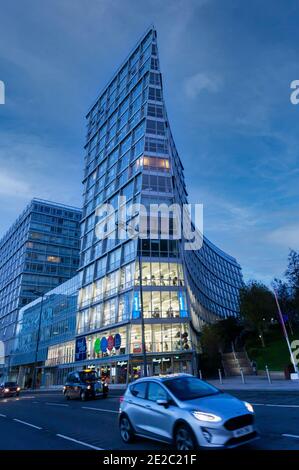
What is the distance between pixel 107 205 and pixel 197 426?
52.5m

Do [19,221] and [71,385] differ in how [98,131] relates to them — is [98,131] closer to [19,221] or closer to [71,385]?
[19,221]

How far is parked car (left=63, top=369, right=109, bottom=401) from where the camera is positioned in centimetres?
2330

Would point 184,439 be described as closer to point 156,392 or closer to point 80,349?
point 156,392

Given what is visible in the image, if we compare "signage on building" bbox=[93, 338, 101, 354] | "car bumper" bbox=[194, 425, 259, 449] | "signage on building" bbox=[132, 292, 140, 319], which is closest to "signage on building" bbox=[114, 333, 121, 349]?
"signage on building" bbox=[132, 292, 140, 319]

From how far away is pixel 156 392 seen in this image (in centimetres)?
795

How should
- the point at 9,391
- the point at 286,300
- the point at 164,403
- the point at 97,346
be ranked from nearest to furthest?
the point at 164,403 < the point at 9,391 < the point at 97,346 < the point at 286,300

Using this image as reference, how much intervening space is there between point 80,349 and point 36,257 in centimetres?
4736

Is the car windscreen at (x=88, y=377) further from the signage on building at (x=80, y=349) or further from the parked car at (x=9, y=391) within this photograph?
the signage on building at (x=80, y=349)

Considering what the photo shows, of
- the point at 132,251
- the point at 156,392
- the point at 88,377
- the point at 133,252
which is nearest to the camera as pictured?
the point at 156,392

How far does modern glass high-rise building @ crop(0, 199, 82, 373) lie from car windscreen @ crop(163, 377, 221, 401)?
88.0m

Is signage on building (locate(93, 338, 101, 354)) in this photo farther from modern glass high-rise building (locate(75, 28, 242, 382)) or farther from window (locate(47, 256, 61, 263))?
window (locate(47, 256, 61, 263))

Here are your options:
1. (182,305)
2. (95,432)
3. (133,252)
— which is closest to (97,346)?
(182,305)

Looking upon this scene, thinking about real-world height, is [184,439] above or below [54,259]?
below

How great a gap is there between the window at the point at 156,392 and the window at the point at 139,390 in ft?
0.89
